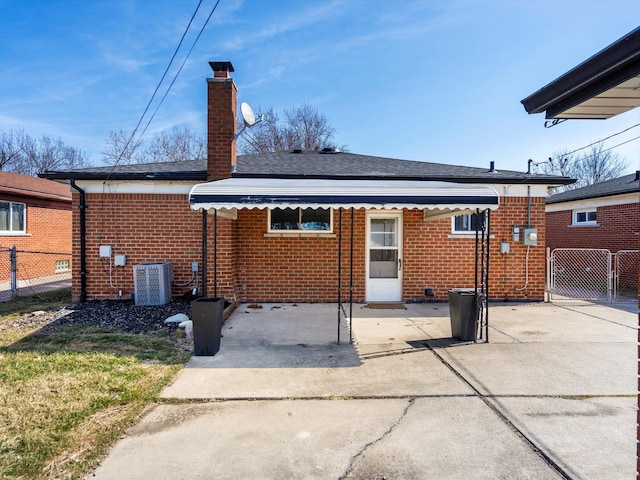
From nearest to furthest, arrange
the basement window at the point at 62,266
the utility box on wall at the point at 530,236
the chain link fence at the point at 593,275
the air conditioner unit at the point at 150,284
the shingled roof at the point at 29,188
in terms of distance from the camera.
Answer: the air conditioner unit at the point at 150,284
the utility box on wall at the point at 530,236
the chain link fence at the point at 593,275
the shingled roof at the point at 29,188
the basement window at the point at 62,266

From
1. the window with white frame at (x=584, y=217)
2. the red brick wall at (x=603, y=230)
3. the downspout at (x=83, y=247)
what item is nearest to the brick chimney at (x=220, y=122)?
the downspout at (x=83, y=247)

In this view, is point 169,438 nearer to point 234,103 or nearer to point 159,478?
point 159,478

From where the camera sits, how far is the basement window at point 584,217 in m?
15.5

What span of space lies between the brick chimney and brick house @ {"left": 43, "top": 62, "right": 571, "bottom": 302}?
3 centimetres

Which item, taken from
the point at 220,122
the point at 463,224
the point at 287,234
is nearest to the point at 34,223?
the point at 220,122

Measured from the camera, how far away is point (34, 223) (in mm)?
15188

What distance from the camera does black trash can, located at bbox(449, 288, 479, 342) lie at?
6.05m

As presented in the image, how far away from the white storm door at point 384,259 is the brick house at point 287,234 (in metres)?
0.03

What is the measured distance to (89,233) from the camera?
28.8 feet

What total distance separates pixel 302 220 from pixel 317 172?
1.35 metres

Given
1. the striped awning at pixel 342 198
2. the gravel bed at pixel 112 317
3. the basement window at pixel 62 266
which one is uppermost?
the striped awning at pixel 342 198

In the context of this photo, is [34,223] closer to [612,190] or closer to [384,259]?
[384,259]

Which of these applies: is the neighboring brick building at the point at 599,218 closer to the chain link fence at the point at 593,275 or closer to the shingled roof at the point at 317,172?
the chain link fence at the point at 593,275

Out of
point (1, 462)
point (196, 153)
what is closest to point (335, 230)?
point (1, 462)
